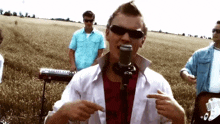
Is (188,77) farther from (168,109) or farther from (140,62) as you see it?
(168,109)

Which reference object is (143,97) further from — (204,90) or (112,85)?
(204,90)

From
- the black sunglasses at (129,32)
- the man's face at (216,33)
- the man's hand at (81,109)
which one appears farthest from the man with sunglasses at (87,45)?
the man's hand at (81,109)

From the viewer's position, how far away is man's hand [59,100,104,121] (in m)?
1.72

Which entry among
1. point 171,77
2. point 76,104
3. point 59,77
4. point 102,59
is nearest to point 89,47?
point 59,77

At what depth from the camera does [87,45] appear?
21.4ft

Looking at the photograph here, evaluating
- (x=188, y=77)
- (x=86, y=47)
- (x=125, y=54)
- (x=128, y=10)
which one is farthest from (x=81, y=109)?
(x=86, y=47)

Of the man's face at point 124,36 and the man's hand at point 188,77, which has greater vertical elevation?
the man's face at point 124,36

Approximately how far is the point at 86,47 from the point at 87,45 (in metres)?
0.05

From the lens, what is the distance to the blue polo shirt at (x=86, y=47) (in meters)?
6.46

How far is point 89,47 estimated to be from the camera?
650cm

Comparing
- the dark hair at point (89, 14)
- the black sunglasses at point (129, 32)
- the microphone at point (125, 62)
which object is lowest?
the microphone at point (125, 62)

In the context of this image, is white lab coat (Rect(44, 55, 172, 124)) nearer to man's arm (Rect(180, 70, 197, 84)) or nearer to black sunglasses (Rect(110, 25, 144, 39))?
black sunglasses (Rect(110, 25, 144, 39))

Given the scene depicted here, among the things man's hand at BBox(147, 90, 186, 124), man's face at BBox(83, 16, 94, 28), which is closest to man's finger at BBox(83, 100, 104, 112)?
man's hand at BBox(147, 90, 186, 124)

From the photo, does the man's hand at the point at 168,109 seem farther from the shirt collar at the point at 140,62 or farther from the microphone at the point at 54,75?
the microphone at the point at 54,75
